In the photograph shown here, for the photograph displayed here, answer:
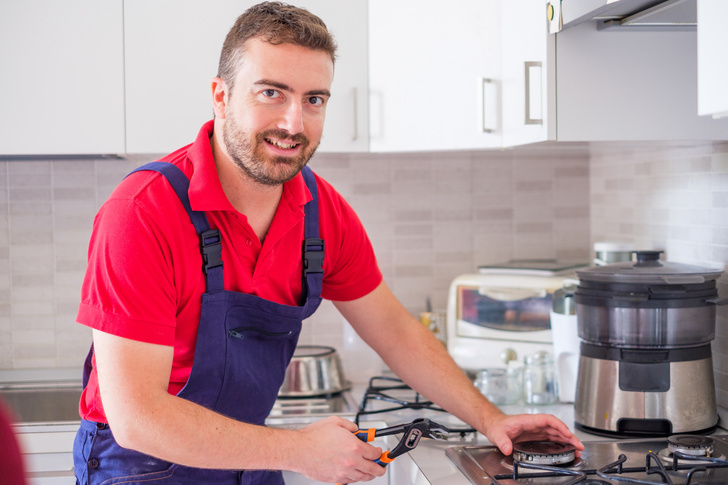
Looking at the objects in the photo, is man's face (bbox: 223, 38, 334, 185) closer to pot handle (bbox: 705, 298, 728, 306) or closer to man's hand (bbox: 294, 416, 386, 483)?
man's hand (bbox: 294, 416, 386, 483)

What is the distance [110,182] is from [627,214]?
149cm

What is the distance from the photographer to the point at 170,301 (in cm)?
125

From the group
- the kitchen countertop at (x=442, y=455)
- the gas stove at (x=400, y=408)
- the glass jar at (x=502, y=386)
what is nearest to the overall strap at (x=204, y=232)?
the kitchen countertop at (x=442, y=455)

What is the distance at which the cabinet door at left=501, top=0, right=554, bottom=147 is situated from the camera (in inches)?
58.7

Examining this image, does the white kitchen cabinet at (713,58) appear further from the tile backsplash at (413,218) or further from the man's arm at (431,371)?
the tile backsplash at (413,218)

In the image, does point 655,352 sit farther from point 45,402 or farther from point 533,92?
point 45,402

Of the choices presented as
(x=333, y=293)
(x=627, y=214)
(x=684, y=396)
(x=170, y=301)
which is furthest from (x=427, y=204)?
(x=170, y=301)

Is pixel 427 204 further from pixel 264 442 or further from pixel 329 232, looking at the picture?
pixel 264 442

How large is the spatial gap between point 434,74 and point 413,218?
589 millimetres

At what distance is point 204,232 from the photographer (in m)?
1.32

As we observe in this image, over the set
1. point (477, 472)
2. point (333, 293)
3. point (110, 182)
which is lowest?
point (477, 472)

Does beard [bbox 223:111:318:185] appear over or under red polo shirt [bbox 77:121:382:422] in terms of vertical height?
over

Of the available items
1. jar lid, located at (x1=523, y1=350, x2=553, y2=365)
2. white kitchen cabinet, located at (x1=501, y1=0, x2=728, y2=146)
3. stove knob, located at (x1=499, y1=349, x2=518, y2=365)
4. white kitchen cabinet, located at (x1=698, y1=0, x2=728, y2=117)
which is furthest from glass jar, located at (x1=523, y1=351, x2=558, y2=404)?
white kitchen cabinet, located at (x1=698, y1=0, x2=728, y2=117)

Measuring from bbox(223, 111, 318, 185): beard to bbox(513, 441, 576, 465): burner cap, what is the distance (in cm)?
64
